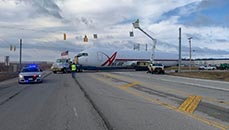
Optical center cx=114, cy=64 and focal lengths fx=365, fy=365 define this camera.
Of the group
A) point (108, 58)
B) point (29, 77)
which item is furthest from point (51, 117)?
point (108, 58)

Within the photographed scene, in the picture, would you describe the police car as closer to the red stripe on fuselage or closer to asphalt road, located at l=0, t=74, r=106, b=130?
asphalt road, located at l=0, t=74, r=106, b=130

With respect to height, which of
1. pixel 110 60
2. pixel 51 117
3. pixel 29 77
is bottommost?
pixel 51 117

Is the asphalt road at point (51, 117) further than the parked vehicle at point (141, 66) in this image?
No

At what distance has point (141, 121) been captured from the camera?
1049 centimetres

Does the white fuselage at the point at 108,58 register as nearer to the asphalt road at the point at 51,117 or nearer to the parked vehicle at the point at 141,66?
the parked vehicle at the point at 141,66

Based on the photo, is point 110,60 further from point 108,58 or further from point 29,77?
point 29,77

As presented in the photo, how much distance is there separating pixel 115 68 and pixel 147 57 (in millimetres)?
8133

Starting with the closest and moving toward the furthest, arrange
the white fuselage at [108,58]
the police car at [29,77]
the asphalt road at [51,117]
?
the asphalt road at [51,117] → the police car at [29,77] → the white fuselage at [108,58]

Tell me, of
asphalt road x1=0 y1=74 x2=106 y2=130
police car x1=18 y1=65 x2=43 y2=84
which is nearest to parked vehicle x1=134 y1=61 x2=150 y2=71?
police car x1=18 y1=65 x2=43 y2=84

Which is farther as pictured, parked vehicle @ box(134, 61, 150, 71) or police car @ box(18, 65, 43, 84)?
parked vehicle @ box(134, 61, 150, 71)

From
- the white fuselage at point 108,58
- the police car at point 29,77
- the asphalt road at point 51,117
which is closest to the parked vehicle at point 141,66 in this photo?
the white fuselage at point 108,58

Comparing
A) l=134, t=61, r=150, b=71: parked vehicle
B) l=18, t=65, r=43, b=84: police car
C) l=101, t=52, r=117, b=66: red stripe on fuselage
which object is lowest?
l=18, t=65, r=43, b=84: police car

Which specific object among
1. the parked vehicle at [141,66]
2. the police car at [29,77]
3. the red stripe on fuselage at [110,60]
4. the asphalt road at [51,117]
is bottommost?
the asphalt road at [51,117]

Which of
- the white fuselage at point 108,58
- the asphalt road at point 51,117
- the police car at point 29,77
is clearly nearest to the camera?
the asphalt road at point 51,117
